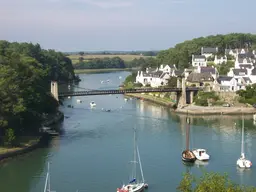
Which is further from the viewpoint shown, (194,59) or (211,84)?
(194,59)

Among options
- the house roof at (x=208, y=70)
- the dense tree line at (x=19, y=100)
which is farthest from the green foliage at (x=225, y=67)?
the dense tree line at (x=19, y=100)

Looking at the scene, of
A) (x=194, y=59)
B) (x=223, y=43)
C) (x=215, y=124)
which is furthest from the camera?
(x=223, y=43)

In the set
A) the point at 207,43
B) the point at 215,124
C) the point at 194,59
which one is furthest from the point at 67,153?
the point at 207,43

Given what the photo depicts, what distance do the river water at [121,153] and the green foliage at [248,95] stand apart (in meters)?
4.49

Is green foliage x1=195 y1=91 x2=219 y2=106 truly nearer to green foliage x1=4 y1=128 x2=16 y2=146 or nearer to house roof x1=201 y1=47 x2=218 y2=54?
green foliage x1=4 y1=128 x2=16 y2=146

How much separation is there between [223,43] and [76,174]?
6555 cm

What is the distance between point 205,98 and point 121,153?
75.5 ft

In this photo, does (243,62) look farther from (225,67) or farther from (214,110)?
(214,110)

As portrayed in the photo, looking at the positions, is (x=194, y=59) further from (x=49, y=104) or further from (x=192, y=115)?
(x=49, y=104)

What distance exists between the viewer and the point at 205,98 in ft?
174

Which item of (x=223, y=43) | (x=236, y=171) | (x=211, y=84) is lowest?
(x=236, y=171)

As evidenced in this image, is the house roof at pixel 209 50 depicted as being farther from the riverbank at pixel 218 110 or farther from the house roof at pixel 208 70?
the riverbank at pixel 218 110

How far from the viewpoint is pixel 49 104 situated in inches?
1790

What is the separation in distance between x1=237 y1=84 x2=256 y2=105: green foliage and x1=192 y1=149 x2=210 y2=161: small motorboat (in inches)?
872
